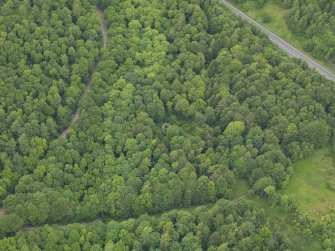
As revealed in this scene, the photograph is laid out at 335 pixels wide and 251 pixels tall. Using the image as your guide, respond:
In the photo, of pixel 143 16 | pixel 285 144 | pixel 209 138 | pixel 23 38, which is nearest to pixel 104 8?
pixel 143 16

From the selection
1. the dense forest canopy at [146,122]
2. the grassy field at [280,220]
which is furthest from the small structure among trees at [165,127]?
the grassy field at [280,220]

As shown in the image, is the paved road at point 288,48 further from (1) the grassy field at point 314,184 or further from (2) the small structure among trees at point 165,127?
(2) the small structure among trees at point 165,127

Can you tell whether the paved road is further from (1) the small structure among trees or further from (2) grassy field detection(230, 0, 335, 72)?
(1) the small structure among trees


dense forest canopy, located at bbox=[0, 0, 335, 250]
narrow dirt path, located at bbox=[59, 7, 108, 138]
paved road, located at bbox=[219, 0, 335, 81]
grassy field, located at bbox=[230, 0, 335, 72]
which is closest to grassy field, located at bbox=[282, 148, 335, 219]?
dense forest canopy, located at bbox=[0, 0, 335, 250]

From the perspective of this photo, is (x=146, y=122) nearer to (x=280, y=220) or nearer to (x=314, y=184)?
(x=280, y=220)

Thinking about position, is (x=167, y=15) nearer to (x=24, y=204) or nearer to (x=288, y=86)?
(x=288, y=86)

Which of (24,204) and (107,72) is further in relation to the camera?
(107,72)
